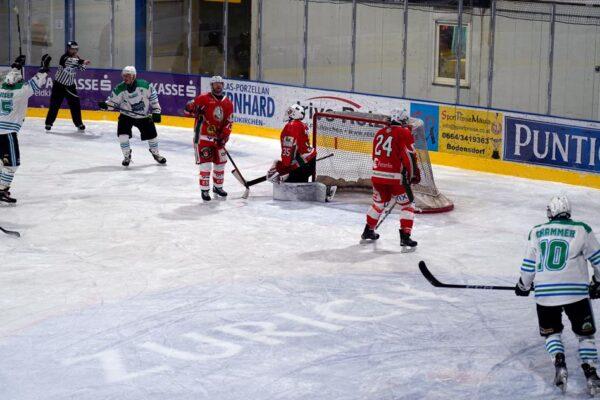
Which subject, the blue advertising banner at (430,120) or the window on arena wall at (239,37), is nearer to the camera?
the blue advertising banner at (430,120)

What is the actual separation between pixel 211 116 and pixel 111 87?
7.82m

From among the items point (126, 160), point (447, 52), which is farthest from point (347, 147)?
point (447, 52)

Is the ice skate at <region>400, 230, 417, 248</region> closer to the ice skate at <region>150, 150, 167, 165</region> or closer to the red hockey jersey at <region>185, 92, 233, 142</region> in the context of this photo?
the red hockey jersey at <region>185, 92, 233, 142</region>

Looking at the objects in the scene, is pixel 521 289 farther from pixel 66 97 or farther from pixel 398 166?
pixel 66 97

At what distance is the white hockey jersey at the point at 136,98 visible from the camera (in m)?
15.1

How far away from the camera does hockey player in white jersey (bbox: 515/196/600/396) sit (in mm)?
6688

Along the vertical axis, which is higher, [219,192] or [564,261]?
[564,261]

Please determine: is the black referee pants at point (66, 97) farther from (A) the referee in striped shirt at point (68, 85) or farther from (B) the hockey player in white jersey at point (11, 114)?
(B) the hockey player in white jersey at point (11, 114)

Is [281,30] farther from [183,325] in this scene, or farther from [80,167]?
[183,325]

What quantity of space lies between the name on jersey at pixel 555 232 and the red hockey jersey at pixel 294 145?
6268 millimetres

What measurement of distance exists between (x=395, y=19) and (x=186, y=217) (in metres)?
8.54

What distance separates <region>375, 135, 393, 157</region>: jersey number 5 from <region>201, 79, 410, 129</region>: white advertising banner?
18.7 feet

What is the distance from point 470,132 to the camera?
15664mm

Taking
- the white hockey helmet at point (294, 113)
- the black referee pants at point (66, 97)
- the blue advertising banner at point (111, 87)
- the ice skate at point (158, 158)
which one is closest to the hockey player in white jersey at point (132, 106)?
the ice skate at point (158, 158)
